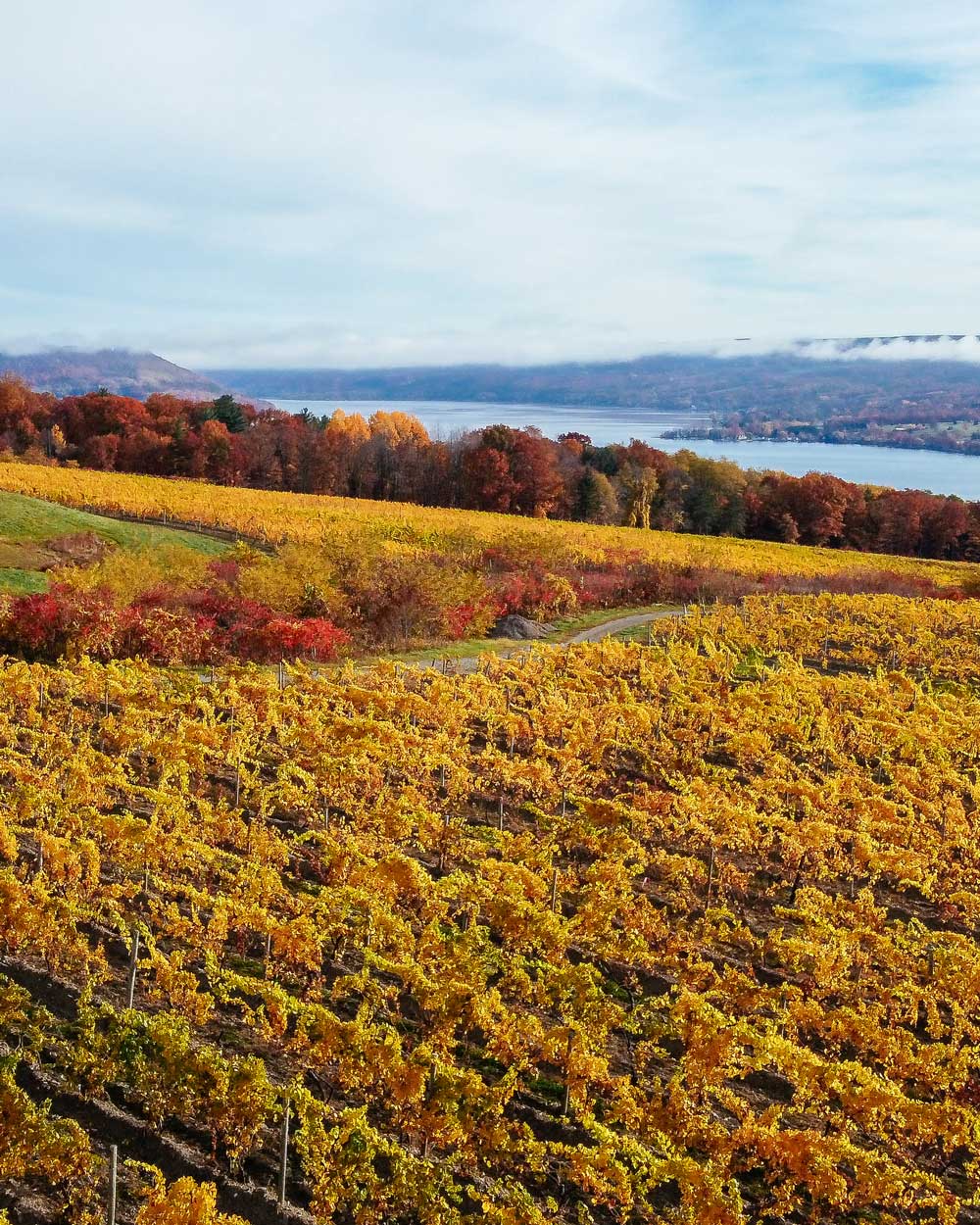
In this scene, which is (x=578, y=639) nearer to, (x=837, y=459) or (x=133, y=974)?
(x=133, y=974)

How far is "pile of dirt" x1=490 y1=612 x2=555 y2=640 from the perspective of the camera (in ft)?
94.2

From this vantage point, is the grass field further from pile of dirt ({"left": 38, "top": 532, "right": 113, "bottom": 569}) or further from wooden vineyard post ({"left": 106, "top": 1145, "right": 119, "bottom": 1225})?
wooden vineyard post ({"left": 106, "top": 1145, "right": 119, "bottom": 1225})

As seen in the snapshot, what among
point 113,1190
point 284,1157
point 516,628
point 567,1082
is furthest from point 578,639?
point 113,1190

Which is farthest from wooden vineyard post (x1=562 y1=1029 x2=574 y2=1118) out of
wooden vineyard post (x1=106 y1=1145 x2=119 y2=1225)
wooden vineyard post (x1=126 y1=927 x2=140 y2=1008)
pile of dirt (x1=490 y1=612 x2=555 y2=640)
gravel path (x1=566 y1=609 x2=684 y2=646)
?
pile of dirt (x1=490 y1=612 x2=555 y2=640)

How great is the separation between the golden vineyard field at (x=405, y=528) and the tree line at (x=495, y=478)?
892 cm

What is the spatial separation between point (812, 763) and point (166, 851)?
11.4 meters

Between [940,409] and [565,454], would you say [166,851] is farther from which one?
[940,409]

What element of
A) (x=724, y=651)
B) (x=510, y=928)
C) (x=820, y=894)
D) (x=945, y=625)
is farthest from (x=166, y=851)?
(x=945, y=625)

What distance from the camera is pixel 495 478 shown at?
60469mm

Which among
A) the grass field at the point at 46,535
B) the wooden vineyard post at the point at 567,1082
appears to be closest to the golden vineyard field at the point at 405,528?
the grass field at the point at 46,535

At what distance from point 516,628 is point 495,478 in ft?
108

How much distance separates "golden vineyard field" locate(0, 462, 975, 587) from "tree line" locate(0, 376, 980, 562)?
8921mm

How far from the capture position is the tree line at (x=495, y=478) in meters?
61.2

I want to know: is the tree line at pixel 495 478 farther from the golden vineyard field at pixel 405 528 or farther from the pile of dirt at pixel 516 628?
the pile of dirt at pixel 516 628
